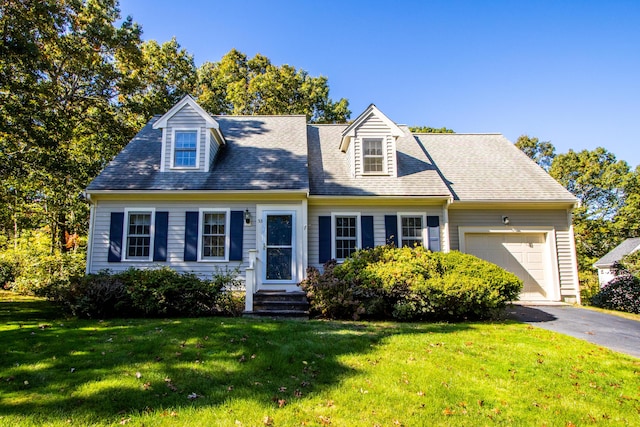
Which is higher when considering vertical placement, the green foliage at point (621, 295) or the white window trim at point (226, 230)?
the white window trim at point (226, 230)

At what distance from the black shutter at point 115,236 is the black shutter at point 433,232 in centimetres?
937

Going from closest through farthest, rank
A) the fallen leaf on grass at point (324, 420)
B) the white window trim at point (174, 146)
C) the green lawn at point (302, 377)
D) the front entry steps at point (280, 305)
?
1. the fallen leaf on grass at point (324, 420)
2. the green lawn at point (302, 377)
3. the front entry steps at point (280, 305)
4. the white window trim at point (174, 146)

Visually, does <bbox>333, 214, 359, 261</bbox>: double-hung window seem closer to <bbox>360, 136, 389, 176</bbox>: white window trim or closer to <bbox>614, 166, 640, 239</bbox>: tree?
<bbox>360, 136, 389, 176</bbox>: white window trim

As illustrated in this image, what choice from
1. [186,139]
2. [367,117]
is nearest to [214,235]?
[186,139]

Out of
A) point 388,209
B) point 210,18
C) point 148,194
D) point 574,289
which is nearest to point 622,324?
point 574,289

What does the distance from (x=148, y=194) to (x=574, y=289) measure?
13658mm

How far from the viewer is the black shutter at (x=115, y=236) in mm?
10555

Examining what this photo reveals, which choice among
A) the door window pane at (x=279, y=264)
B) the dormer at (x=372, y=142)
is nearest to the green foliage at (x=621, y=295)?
the dormer at (x=372, y=142)

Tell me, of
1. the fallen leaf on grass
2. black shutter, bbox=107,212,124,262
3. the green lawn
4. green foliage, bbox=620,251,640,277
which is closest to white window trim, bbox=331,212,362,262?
the green lawn

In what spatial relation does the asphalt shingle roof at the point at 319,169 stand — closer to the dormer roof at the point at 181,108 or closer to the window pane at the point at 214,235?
the window pane at the point at 214,235

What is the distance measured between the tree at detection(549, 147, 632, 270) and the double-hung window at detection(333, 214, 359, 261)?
2548cm

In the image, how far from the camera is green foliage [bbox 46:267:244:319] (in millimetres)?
7852

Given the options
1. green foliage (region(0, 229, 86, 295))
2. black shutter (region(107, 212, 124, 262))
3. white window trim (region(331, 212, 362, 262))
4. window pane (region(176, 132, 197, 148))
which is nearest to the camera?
green foliage (region(0, 229, 86, 295))

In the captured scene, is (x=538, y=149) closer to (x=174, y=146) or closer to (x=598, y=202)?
(x=598, y=202)
